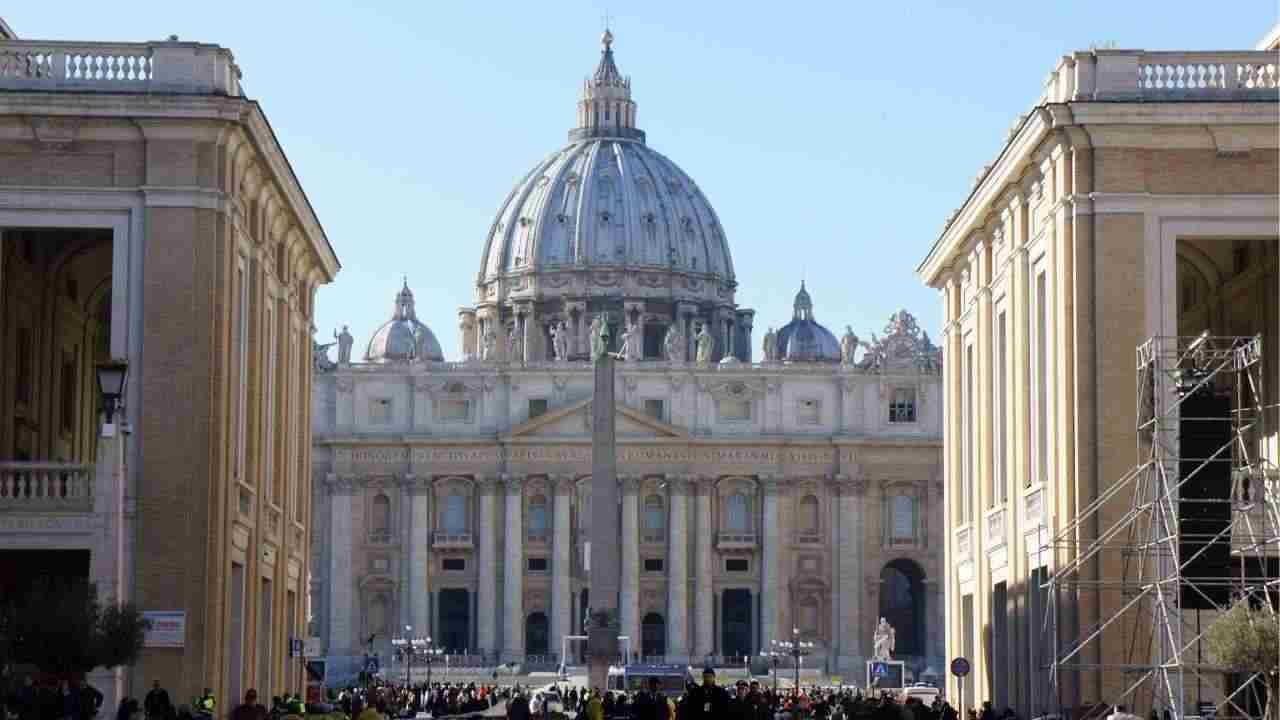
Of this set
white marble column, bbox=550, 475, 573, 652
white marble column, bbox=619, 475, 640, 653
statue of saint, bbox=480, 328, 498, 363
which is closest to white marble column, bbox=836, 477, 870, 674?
white marble column, bbox=619, 475, 640, 653

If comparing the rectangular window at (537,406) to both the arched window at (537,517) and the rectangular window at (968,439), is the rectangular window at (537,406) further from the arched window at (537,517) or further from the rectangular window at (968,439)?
the rectangular window at (968,439)

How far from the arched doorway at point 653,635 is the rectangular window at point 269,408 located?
96.5 m

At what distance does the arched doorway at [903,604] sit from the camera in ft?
501

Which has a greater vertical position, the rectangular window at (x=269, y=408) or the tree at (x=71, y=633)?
the rectangular window at (x=269, y=408)

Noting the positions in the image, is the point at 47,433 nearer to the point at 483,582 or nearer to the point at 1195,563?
the point at 1195,563

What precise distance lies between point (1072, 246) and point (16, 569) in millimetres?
17103

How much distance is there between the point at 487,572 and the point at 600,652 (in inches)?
2634

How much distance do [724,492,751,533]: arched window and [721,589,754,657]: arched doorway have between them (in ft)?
10.8

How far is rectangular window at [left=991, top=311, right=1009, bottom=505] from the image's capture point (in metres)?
53.7

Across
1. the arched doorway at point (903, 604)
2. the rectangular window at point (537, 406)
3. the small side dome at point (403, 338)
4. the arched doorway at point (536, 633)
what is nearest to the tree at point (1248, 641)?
the rectangular window at point (537, 406)

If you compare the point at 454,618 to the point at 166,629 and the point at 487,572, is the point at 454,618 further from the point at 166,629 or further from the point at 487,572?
the point at 166,629

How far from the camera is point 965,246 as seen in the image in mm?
58344

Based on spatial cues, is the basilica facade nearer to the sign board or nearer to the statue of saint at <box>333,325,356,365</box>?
the statue of saint at <box>333,325,356,365</box>

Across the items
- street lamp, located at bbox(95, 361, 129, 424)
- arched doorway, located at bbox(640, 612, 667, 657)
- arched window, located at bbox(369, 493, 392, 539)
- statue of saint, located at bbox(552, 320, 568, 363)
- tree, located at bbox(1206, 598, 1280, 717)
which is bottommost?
tree, located at bbox(1206, 598, 1280, 717)
